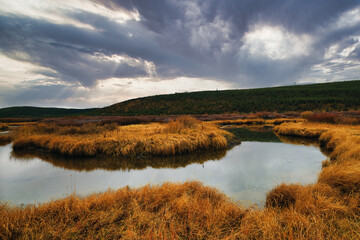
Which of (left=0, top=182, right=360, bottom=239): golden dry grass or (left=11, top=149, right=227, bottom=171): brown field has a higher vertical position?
(left=0, top=182, right=360, bottom=239): golden dry grass

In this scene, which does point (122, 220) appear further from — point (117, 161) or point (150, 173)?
point (117, 161)

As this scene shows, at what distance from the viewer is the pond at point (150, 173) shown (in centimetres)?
500

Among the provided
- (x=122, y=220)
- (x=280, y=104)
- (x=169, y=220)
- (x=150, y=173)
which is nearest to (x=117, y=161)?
(x=150, y=173)

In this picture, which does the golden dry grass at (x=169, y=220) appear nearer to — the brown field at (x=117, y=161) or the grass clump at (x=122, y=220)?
the grass clump at (x=122, y=220)

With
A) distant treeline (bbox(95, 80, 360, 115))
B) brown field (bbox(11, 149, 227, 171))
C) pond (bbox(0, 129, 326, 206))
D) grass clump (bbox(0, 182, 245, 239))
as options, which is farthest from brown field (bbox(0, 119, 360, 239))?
distant treeline (bbox(95, 80, 360, 115))

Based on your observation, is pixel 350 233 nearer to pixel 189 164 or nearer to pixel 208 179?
pixel 208 179

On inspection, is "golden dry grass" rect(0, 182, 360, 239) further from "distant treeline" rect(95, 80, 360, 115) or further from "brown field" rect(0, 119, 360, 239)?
"distant treeline" rect(95, 80, 360, 115)

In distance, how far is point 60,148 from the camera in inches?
364

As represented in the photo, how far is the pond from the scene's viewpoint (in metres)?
5.00

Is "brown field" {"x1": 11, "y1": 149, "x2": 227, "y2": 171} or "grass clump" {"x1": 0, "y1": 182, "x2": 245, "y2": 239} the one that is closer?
"grass clump" {"x1": 0, "y1": 182, "x2": 245, "y2": 239}

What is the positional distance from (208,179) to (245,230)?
3300 mm

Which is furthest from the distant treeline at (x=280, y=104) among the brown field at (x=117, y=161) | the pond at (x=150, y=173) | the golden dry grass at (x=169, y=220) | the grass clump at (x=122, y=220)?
the grass clump at (x=122, y=220)

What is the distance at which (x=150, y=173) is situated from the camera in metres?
6.61

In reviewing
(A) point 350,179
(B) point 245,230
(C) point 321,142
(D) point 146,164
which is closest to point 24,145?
(D) point 146,164
